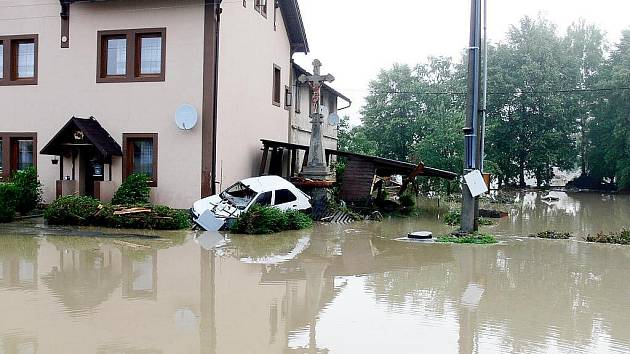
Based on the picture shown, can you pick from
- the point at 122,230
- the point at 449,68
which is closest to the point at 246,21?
the point at 122,230

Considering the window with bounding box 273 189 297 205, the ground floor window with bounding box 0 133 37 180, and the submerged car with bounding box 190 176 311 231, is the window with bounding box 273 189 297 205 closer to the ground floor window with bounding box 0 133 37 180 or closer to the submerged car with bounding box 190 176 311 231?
the submerged car with bounding box 190 176 311 231

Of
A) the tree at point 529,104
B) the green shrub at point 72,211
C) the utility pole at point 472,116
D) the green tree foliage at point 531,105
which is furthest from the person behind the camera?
the tree at point 529,104

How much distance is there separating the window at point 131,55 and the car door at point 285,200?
527 centimetres

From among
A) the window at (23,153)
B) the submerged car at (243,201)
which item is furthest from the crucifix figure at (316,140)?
the window at (23,153)

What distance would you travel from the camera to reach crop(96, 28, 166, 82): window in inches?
770

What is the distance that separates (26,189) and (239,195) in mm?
6729

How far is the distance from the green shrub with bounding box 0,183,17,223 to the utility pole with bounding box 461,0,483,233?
507 inches

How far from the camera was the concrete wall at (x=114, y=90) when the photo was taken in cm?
1925

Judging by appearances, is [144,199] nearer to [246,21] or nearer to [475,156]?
[246,21]

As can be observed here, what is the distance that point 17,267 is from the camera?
1095cm

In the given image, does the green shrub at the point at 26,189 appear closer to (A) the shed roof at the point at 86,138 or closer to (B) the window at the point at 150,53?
(A) the shed roof at the point at 86,138

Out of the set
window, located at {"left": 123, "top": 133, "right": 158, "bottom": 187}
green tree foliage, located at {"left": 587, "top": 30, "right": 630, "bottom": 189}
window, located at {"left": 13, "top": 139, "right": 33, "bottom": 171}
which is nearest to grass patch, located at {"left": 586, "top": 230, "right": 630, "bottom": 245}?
window, located at {"left": 123, "top": 133, "right": 158, "bottom": 187}

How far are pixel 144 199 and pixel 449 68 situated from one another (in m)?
31.8

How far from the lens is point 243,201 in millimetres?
17828
